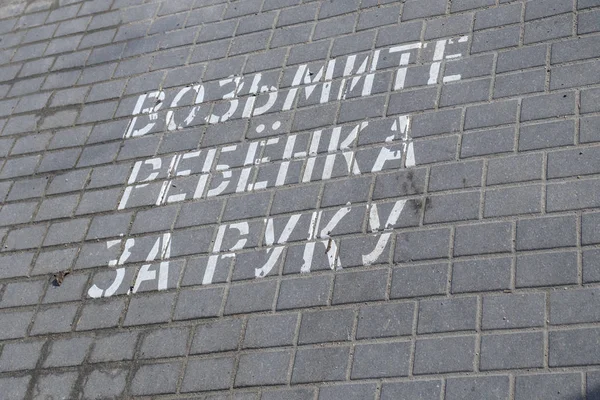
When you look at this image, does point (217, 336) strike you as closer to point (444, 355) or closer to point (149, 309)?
point (149, 309)

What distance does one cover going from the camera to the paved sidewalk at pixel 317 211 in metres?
4.41

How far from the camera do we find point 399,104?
18.5 ft

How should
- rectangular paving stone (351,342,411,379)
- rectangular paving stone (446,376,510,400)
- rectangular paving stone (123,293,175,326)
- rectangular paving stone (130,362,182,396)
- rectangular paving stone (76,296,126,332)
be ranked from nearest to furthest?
rectangular paving stone (446,376,510,400), rectangular paving stone (351,342,411,379), rectangular paving stone (130,362,182,396), rectangular paving stone (123,293,175,326), rectangular paving stone (76,296,126,332)

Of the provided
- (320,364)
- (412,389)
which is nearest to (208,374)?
(320,364)

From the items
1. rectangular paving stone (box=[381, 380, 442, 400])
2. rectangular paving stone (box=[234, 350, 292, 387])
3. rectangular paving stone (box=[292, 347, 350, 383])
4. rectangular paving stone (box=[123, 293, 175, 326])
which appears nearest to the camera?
rectangular paving stone (box=[381, 380, 442, 400])

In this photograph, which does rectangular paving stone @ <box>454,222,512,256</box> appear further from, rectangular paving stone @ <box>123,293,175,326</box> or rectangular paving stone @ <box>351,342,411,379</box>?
rectangular paving stone @ <box>123,293,175,326</box>

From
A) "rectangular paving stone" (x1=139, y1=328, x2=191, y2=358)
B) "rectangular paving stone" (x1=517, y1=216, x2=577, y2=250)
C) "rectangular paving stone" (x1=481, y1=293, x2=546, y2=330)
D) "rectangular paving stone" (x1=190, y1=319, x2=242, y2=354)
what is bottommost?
"rectangular paving stone" (x1=481, y1=293, x2=546, y2=330)

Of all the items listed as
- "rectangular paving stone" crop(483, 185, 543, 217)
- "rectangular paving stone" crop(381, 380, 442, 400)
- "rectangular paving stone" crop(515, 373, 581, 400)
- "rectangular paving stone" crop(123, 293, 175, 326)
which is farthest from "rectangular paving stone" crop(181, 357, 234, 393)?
"rectangular paving stone" crop(483, 185, 543, 217)

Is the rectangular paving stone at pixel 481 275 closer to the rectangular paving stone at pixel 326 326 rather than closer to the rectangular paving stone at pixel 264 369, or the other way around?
the rectangular paving stone at pixel 326 326

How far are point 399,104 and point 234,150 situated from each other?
117 cm

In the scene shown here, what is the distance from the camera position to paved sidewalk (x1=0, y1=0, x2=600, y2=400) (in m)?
4.41

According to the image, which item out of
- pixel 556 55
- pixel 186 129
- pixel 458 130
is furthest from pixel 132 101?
pixel 556 55

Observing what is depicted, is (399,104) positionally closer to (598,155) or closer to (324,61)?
(324,61)

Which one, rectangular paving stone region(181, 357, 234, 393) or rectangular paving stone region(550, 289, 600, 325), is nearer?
rectangular paving stone region(550, 289, 600, 325)
